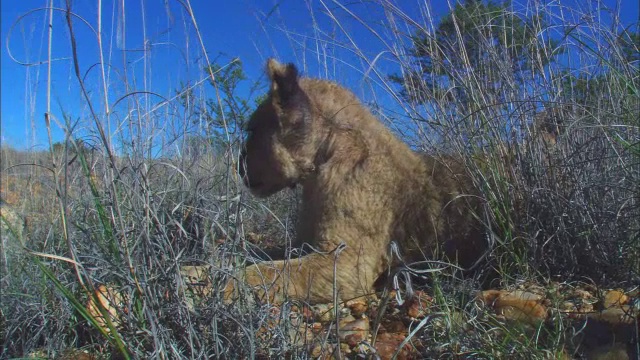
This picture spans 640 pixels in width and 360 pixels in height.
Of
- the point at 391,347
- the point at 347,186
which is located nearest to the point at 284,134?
the point at 347,186

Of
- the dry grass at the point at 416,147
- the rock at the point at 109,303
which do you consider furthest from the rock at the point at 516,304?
the rock at the point at 109,303

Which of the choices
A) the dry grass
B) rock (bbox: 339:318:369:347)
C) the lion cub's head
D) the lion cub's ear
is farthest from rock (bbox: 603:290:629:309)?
the lion cub's ear

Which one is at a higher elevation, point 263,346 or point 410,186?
point 410,186

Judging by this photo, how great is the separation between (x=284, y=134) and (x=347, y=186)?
0.58 meters

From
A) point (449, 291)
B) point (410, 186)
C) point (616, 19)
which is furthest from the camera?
point (410, 186)

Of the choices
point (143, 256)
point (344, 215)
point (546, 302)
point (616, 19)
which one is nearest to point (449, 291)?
point (546, 302)

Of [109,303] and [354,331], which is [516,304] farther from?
[109,303]

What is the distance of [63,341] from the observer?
2057 mm

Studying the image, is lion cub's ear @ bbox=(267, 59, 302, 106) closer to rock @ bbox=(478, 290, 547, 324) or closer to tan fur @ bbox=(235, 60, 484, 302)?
tan fur @ bbox=(235, 60, 484, 302)

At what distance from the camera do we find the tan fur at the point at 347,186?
274 centimetres

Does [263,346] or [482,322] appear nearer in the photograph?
[263,346]

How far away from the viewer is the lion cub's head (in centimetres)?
316

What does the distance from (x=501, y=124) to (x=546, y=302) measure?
1.03 m

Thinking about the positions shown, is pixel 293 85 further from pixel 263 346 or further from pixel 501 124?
pixel 263 346
